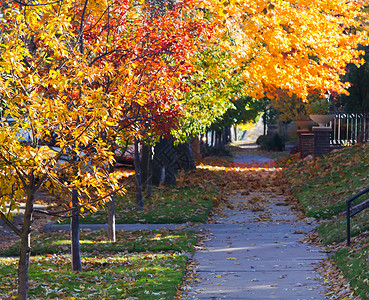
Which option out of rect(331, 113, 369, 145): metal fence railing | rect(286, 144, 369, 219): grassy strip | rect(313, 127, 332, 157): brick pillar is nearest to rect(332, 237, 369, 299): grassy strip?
rect(286, 144, 369, 219): grassy strip

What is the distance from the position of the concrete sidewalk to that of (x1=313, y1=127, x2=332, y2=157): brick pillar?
32.1 ft

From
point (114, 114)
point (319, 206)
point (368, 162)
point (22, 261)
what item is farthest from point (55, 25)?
point (368, 162)

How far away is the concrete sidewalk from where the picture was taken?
7.60m

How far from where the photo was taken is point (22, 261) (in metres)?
6.41

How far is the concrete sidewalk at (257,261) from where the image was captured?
760cm

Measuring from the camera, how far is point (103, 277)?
8.51 m

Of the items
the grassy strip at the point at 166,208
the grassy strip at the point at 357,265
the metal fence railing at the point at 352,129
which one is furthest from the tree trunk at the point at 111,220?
the metal fence railing at the point at 352,129

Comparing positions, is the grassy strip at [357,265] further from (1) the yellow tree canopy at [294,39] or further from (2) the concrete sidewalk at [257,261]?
(1) the yellow tree canopy at [294,39]

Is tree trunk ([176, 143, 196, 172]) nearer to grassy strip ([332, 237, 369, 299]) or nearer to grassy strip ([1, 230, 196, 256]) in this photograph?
grassy strip ([1, 230, 196, 256])

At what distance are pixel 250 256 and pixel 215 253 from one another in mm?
725

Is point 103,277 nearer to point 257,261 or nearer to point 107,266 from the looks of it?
point 107,266

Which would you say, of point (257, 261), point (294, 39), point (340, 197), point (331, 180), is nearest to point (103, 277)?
point (257, 261)

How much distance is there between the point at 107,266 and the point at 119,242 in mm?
1785

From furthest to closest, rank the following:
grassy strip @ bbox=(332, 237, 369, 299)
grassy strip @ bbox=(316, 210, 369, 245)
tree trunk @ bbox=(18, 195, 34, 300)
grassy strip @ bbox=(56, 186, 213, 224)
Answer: grassy strip @ bbox=(56, 186, 213, 224)
grassy strip @ bbox=(316, 210, 369, 245)
grassy strip @ bbox=(332, 237, 369, 299)
tree trunk @ bbox=(18, 195, 34, 300)
